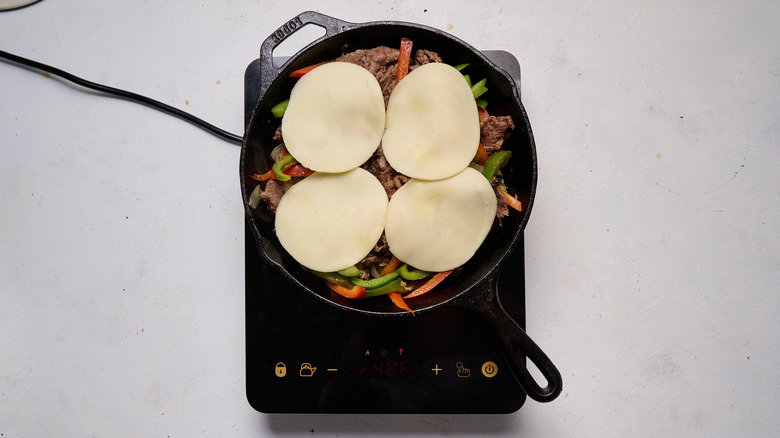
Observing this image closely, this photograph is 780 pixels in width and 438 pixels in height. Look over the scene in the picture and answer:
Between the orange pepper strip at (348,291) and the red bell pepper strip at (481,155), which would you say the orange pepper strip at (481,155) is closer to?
the red bell pepper strip at (481,155)

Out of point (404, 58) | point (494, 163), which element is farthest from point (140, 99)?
point (494, 163)

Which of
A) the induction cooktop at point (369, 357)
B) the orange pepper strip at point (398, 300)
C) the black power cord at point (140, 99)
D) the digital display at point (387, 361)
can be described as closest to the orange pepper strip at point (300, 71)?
the induction cooktop at point (369, 357)

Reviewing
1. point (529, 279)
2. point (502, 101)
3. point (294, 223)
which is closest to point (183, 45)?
point (294, 223)

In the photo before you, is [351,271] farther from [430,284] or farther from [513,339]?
[513,339]

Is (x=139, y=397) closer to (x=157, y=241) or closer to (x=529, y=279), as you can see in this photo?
(x=157, y=241)

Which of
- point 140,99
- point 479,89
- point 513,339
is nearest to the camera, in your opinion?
point 513,339

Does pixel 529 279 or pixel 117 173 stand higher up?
pixel 117 173

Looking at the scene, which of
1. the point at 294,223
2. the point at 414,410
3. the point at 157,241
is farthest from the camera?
the point at 157,241
